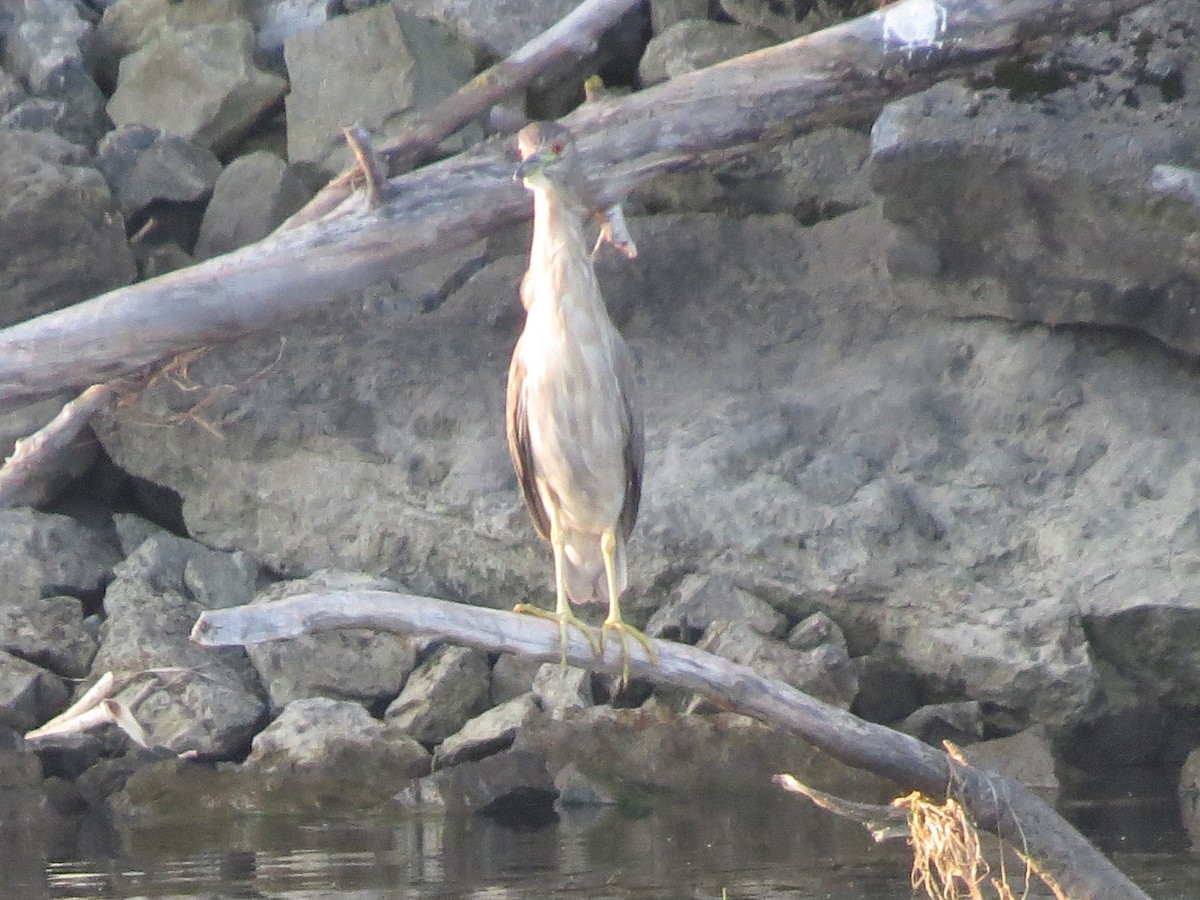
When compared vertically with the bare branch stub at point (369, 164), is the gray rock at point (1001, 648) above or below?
below

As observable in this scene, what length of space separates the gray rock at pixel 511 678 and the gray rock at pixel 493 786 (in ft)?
1.67

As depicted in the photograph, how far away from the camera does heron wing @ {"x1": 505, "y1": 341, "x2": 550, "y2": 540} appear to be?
5.45 metres

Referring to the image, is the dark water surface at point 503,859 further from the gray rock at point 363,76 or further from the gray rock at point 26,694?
the gray rock at point 363,76

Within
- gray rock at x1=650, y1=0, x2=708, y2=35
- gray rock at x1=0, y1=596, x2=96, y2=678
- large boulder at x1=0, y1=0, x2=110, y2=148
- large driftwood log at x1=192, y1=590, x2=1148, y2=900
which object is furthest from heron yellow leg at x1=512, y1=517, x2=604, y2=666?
large boulder at x1=0, y1=0, x2=110, y2=148

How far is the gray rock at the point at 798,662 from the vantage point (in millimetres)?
6801

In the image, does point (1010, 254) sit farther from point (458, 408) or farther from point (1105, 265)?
point (458, 408)

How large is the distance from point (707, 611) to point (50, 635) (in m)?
2.68

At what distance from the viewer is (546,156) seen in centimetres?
526

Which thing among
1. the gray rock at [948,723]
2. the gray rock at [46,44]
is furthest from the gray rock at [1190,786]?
the gray rock at [46,44]

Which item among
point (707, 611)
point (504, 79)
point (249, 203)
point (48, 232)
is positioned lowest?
point (707, 611)

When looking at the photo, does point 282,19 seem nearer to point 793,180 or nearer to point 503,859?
point 793,180

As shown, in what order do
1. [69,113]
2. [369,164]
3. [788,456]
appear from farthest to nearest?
[69,113] → [788,456] → [369,164]

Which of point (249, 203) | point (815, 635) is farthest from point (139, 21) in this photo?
point (815, 635)

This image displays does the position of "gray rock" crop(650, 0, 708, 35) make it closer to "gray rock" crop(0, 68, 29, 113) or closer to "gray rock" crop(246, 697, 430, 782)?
"gray rock" crop(0, 68, 29, 113)
